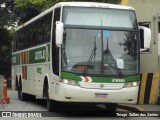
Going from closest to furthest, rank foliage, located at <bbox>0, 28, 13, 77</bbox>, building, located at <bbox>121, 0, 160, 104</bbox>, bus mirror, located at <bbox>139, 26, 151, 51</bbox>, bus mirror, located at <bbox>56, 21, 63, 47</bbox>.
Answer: bus mirror, located at <bbox>56, 21, 63, 47</bbox>, bus mirror, located at <bbox>139, 26, 151, 51</bbox>, building, located at <bbox>121, 0, 160, 104</bbox>, foliage, located at <bbox>0, 28, 13, 77</bbox>

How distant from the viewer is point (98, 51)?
1380 cm

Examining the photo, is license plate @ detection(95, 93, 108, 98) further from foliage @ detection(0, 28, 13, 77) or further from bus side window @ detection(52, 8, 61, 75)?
foliage @ detection(0, 28, 13, 77)

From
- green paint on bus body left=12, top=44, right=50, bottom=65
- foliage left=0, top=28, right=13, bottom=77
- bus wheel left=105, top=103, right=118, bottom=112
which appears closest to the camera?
bus wheel left=105, top=103, right=118, bottom=112

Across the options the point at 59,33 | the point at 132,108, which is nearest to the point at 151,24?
the point at 132,108

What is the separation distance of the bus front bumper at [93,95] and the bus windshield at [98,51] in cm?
51

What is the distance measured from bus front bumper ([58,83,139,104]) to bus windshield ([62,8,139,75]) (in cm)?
51

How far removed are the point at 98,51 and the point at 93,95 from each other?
4.34 ft

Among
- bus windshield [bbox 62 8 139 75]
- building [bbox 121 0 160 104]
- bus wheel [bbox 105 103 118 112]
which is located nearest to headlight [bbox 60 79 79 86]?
bus windshield [bbox 62 8 139 75]

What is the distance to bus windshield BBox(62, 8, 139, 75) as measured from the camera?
1367 centimetres

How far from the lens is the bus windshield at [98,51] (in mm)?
13672

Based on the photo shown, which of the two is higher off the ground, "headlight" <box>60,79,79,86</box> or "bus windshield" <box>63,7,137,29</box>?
"bus windshield" <box>63,7,137,29</box>

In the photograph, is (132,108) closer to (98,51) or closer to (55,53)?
(98,51)

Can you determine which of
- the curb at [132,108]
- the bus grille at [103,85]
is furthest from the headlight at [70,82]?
the curb at [132,108]

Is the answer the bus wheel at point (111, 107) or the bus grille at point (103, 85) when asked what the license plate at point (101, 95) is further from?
the bus wheel at point (111, 107)
